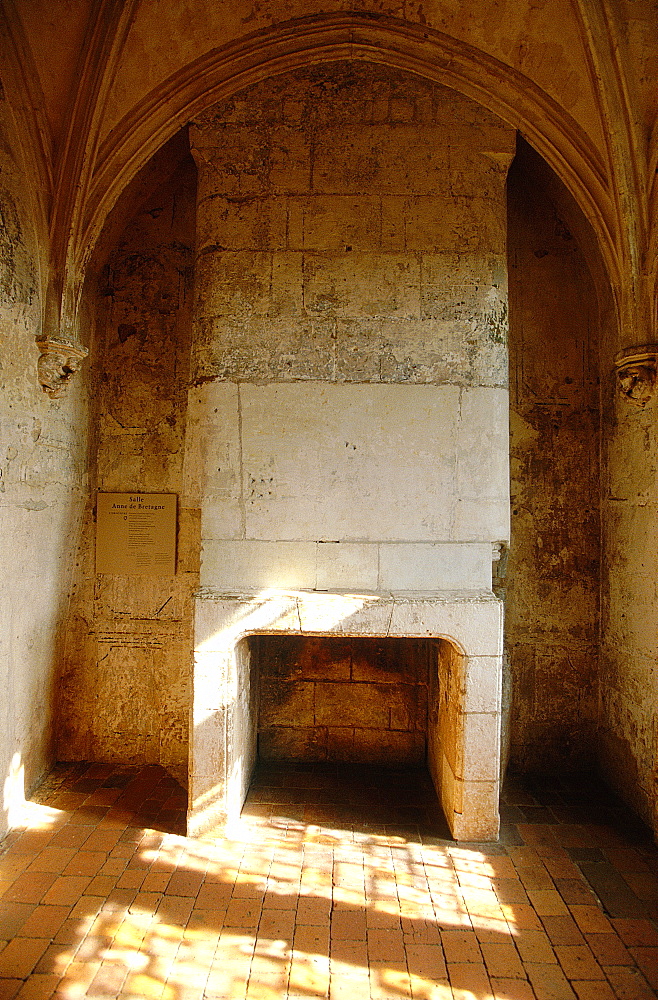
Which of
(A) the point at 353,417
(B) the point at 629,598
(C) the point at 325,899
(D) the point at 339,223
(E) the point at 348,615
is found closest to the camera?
(C) the point at 325,899

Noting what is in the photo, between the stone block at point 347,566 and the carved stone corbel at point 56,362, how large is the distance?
2.38 m

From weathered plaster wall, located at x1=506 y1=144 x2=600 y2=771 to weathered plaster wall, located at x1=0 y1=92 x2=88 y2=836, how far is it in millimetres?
3830

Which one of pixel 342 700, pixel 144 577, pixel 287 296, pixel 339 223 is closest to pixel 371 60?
pixel 339 223

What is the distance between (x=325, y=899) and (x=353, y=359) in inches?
136

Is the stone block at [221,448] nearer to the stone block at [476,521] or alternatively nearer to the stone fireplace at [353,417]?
the stone fireplace at [353,417]

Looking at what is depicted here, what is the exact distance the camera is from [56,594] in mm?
4945

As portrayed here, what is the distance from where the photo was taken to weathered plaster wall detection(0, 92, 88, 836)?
415 centimetres

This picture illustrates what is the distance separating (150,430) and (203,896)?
139 inches

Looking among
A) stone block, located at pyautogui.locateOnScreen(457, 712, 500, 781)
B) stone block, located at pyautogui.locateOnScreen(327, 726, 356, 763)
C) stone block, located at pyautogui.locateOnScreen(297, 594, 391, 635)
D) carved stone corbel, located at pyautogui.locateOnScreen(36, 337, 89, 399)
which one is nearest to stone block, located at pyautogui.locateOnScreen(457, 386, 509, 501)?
stone block, located at pyautogui.locateOnScreen(297, 594, 391, 635)

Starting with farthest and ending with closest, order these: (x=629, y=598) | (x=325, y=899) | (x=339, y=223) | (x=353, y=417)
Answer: (x=629, y=598) < (x=339, y=223) < (x=353, y=417) < (x=325, y=899)

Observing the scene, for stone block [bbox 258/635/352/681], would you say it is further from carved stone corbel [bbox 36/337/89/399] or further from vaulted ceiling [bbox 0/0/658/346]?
vaulted ceiling [bbox 0/0/658/346]

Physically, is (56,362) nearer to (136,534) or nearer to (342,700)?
(136,534)

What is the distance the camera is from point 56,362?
451 cm

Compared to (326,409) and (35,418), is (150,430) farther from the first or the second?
(326,409)
